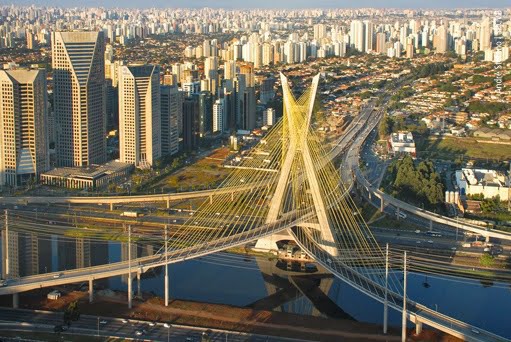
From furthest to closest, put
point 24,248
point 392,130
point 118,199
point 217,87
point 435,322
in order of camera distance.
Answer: point 217,87 → point 392,130 → point 118,199 → point 24,248 → point 435,322

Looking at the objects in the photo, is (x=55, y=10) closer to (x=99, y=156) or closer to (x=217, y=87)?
(x=217, y=87)

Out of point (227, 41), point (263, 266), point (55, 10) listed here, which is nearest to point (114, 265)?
point (263, 266)

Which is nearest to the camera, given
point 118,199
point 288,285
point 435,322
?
point 435,322

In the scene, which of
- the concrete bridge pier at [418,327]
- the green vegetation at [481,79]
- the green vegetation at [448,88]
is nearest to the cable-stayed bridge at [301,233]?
the concrete bridge pier at [418,327]

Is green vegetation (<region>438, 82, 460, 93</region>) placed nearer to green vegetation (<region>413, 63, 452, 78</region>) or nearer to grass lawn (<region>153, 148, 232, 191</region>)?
green vegetation (<region>413, 63, 452, 78</region>)

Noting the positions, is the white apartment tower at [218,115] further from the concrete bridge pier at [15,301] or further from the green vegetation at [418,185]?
the concrete bridge pier at [15,301]

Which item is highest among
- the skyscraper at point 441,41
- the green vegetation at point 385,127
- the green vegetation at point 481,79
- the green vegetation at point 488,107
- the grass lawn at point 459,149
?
the skyscraper at point 441,41

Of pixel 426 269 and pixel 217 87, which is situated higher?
pixel 217 87
